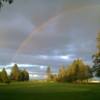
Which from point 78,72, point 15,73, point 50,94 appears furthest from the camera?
point 15,73

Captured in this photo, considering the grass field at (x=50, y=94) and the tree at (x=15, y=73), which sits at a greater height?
the tree at (x=15, y=73)

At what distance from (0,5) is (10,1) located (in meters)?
0.72

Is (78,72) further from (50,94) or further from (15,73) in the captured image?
(50,94)

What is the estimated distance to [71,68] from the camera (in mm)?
172250

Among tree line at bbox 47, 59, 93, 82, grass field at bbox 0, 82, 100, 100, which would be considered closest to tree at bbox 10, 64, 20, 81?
tree line at bbox 47, 59, 93, 82

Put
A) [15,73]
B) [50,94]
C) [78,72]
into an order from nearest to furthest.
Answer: [50,94] → [78,72] → [15,73]

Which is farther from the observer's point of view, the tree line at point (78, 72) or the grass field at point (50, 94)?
the tree line at point (78, 72)

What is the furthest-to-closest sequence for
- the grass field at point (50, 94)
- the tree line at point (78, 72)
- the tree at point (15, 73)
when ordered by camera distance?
the tree at point (15, 73) < the tree line at point (78, 72) < the grass field at point (50, 94)

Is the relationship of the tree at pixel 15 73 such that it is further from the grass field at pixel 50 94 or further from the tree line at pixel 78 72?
the grass field at pixel 50 94

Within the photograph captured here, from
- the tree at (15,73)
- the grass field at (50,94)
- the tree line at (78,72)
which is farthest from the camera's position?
the tree at (15,73)

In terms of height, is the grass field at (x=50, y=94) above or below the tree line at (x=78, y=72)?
below

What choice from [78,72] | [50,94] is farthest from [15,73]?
[50,94]

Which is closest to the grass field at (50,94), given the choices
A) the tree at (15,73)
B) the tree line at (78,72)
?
the tree line at (78,72)

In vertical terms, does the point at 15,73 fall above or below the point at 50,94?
above
